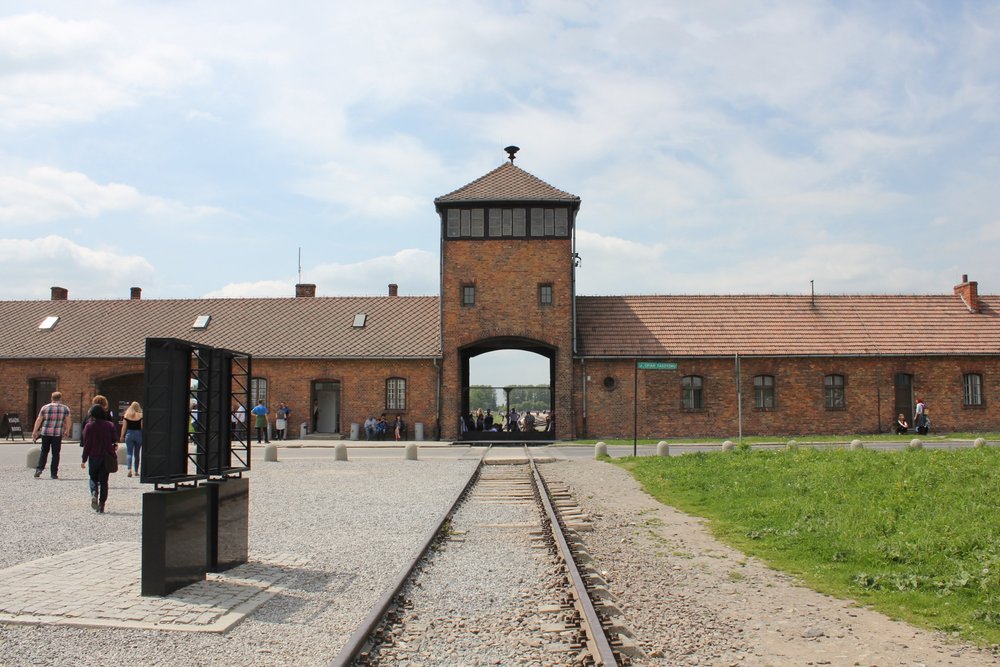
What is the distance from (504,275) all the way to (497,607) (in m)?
26.8

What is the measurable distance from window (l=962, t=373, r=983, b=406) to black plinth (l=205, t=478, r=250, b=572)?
32.6 meters

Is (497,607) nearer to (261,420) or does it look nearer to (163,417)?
(163,417)

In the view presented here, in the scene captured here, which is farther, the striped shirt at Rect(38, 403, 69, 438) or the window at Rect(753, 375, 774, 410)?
the window at Rect(753, 375, 774, 410)

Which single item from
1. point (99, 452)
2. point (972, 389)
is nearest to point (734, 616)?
point (99, 452)

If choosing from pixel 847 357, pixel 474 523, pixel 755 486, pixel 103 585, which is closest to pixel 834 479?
pixel 755 486

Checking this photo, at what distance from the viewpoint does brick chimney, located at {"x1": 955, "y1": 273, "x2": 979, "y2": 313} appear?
121 feet

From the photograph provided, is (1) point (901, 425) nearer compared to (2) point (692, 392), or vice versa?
(1) point (901, 425)

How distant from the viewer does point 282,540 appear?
10.0m

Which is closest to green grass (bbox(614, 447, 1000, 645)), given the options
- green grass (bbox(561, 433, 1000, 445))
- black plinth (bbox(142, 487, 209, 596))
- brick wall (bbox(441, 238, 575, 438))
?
black plinth (bbox(142, 487, 209, 596))

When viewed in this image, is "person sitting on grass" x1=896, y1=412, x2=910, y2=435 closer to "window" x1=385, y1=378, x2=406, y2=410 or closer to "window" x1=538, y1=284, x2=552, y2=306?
"window" x1=538, y1=284, x2=552, y2=306

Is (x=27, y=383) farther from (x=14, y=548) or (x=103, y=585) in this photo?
(x=103, y=585)

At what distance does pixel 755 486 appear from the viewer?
14.5 meters

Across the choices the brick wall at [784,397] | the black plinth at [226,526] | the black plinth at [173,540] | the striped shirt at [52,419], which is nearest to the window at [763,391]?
the brick wall at [784,397]

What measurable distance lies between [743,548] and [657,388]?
2353 centimetres
